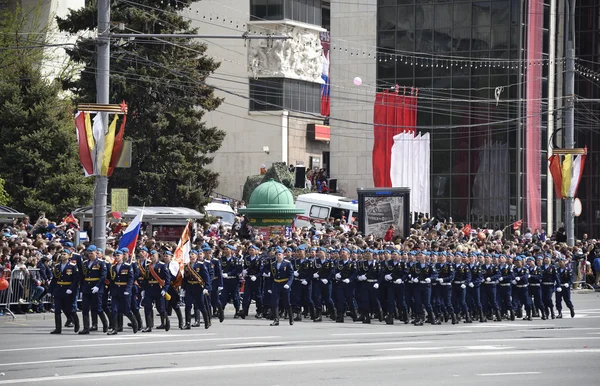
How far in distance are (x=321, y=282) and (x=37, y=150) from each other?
50.5 feet

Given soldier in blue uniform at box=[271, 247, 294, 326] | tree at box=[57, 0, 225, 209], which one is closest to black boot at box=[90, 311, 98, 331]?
soldier in blue uniform at box=[271, 247, 294, 326]

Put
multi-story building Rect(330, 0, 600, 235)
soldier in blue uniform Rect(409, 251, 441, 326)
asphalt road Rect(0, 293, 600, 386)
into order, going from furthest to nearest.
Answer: multi-story building Rect(330, 0, 600, 235) < soldier in blue uniform Rect(409, 251, 441, 326) < asphalt road Rect(0, 293, 600, 386)

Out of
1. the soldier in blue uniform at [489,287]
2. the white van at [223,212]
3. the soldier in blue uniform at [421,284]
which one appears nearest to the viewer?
the soldier in blue uniform at [421,284]

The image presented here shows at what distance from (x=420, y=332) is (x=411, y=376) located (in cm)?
781

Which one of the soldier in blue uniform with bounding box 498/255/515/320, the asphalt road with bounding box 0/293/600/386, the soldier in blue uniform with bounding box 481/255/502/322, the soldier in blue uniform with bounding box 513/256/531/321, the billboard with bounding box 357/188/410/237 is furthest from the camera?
the billboard with bounding box 357/188/410/237

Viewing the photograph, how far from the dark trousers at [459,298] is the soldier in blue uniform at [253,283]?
4.56 m

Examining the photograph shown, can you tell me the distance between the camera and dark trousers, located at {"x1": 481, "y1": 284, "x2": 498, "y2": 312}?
27.3 m

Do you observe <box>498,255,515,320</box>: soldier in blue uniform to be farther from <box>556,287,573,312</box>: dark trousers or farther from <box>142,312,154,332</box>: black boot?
<box>142,312,154,332</box>: black boot

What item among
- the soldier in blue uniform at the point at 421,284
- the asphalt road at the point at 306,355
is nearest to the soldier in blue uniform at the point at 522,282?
the asphalt road at the point at 306,355

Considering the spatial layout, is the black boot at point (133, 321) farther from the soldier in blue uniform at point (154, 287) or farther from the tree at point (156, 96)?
the tree at point (156, 96)

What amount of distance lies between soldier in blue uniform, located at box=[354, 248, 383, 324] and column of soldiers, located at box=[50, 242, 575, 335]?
0.02m

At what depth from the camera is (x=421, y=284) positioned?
83.8 feet

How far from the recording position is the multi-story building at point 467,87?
176 ft

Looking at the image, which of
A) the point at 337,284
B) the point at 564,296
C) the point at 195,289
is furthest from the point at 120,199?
the point at 564,296
